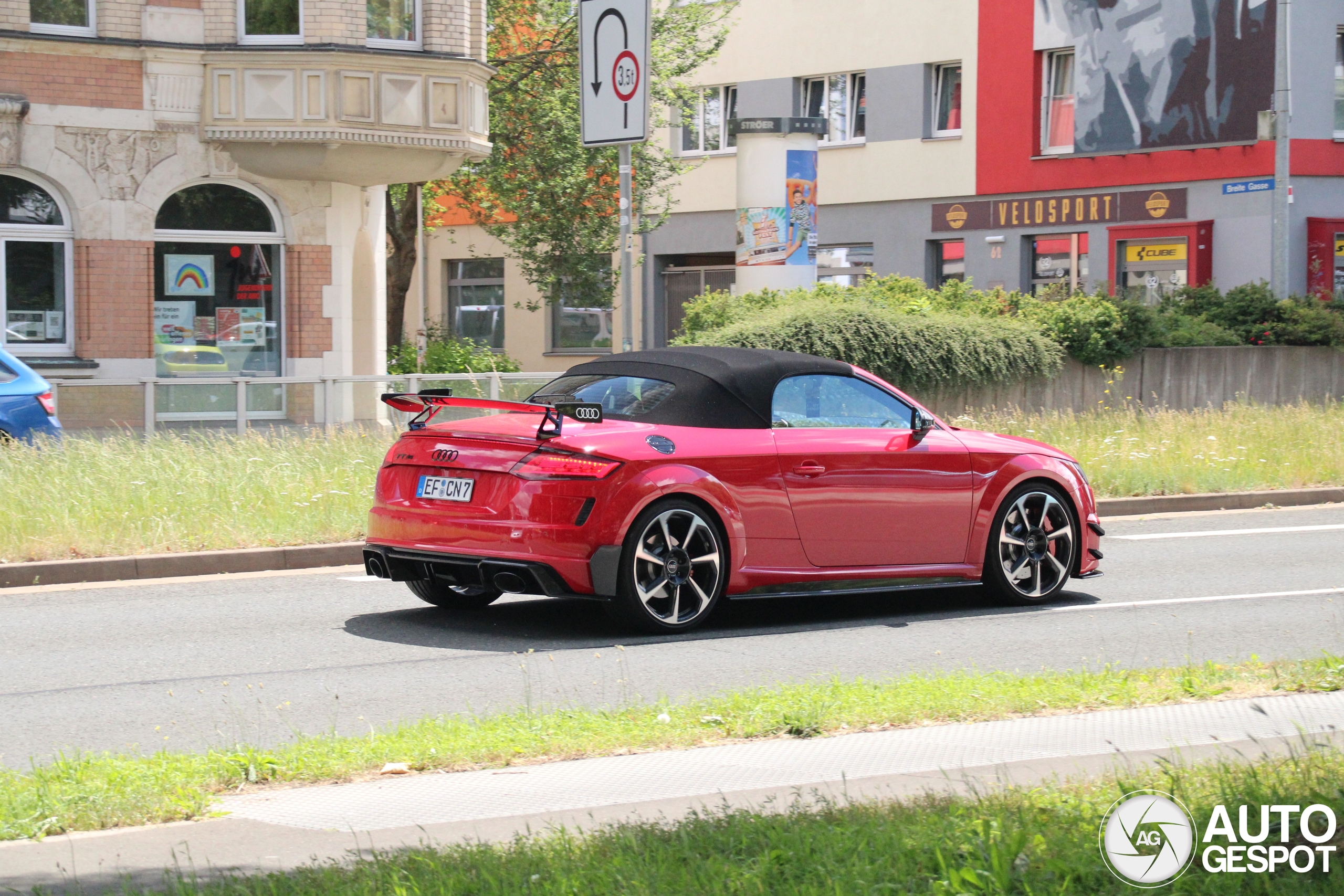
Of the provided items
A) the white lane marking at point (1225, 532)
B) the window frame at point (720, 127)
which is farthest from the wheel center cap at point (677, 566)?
the window frame at point (720, 127)

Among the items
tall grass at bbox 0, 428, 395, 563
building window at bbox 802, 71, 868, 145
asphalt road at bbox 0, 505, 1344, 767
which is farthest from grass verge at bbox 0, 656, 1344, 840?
building window at bbox 802, 71, 868, 145

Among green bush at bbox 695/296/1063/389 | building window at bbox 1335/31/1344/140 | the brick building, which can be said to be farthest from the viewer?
building window at bbox 1335/31/1344/140

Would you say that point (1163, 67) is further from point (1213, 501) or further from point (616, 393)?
point (616, 393)

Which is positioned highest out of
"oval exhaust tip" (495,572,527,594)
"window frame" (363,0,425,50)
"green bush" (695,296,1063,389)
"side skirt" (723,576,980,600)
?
"window frame" (363,0,425,50)

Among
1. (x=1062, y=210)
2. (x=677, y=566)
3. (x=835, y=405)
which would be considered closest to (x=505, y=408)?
(x=677, y=566)

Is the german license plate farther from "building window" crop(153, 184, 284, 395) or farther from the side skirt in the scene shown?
"building window" crop(153, 184, 284, 395)

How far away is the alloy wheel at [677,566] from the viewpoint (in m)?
8.45

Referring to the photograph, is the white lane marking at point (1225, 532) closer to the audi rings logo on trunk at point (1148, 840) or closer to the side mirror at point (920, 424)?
the side mirror at point (920, 424)

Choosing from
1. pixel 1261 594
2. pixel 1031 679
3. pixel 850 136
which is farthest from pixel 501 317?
pixel 1031 679

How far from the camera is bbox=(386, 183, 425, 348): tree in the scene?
32.4 metres

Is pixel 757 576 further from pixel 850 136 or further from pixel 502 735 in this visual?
pixel 850 136

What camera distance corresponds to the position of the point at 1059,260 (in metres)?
34.3

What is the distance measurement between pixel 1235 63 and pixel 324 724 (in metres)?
28.8

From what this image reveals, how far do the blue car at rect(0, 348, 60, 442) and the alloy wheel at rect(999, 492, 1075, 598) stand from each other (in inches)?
357
